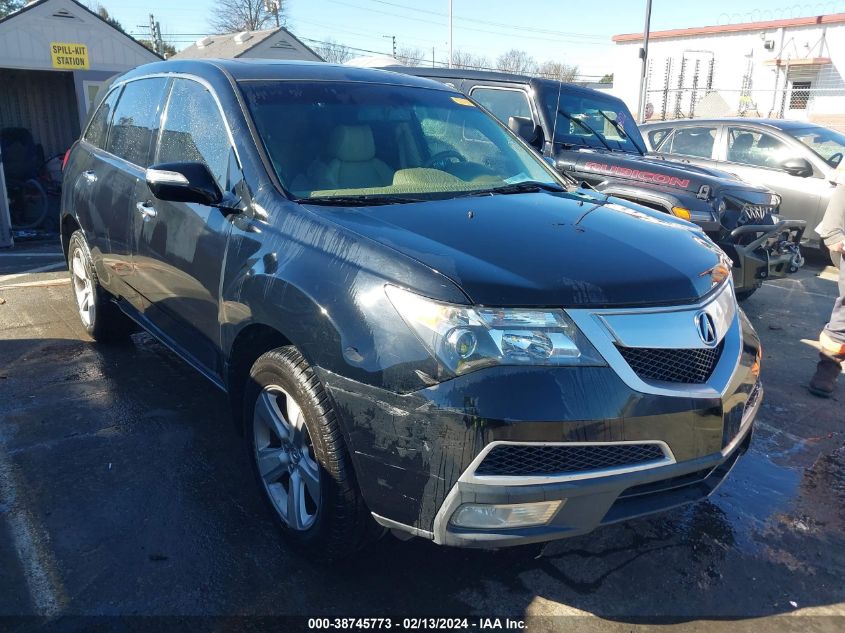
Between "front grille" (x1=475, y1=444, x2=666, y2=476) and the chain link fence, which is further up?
the chain link fence

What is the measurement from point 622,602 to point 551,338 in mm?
1162

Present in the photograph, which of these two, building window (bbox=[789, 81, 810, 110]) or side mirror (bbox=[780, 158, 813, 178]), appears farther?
building window (bbox=[789, 81, 810, 110])

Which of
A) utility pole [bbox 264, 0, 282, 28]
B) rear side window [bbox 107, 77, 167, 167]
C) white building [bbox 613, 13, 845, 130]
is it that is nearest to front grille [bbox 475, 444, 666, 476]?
rear side window [bbox 107, 77, 167, 167]

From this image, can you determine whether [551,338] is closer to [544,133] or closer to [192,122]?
[192,122]

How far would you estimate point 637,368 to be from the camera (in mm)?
2240

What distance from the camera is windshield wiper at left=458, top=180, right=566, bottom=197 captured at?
3.27 meters

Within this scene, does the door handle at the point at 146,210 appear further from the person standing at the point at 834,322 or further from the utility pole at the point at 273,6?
the utility pole at the point at 273,6

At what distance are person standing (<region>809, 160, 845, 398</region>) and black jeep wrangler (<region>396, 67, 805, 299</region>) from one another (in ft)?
2.90

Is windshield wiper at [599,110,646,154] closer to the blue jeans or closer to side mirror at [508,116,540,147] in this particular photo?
side mirror at [508,116,540,147]

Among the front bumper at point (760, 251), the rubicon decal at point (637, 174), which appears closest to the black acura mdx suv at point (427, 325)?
the front bumper at point (760, 251)

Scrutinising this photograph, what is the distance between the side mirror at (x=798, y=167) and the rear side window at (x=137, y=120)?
7344 mm

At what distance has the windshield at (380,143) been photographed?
10.2 feet

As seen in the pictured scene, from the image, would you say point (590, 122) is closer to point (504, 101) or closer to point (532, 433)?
point (504, 101)

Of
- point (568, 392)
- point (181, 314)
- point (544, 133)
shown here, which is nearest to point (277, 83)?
point (181, 314)
